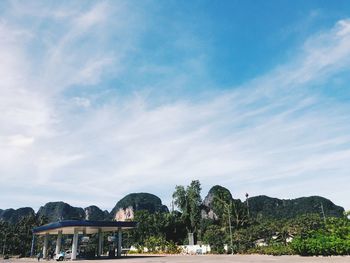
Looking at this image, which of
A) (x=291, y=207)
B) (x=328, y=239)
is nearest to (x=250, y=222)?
(x=328, y=239)

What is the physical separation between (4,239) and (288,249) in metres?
61.1

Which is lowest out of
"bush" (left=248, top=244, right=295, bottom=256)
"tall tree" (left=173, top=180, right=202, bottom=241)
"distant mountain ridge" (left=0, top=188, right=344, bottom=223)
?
"bush" (left=248, top=244, right=295, bottom=256)

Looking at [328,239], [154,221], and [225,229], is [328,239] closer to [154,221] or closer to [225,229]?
[225,229]

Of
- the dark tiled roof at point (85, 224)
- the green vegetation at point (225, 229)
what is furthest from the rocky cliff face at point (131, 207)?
the dark tiled roof at point (85, 224)

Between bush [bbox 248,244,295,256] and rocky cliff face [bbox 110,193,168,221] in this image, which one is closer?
bush [bbox 248,244,295,256]

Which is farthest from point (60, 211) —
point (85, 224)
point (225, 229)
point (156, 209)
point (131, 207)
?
point (85, 224)

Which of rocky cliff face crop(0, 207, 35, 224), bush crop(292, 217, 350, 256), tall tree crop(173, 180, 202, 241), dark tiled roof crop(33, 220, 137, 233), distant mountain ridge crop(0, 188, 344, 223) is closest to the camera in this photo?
bush crop(292, 217, 350, 256)

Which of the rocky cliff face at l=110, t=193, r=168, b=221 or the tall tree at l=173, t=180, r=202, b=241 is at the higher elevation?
the rocky cliff face at l=110, t=193, r=168, b=221

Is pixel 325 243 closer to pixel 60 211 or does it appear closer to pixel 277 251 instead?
pixel 277 251

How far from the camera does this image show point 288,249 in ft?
112

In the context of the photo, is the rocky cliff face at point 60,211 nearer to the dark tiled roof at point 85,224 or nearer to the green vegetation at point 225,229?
the green vegetation at point 225,229

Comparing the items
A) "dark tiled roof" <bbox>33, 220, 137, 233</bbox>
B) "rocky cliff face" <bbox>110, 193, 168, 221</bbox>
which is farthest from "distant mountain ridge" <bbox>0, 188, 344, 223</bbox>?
"dark tiled roof" <bbox>33, 220, 137, 233</bbox>

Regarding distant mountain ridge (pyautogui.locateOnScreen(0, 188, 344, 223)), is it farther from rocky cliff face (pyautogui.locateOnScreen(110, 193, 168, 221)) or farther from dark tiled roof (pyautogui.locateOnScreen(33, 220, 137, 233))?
dark tiled roof (pyautogui.locateOnScreen(33, 220, 137, 233))

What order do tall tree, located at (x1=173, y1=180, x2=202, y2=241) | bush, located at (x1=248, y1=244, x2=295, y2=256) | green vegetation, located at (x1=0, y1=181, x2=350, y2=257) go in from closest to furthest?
green vegetation, located at (x1=0, y1=181, x2=350, y2=257) → bush, located at (x1=248, y1=244, x2=295, y2=256) → tall tree, located at (x1=173, y1=180, x2=202, y2=241)
